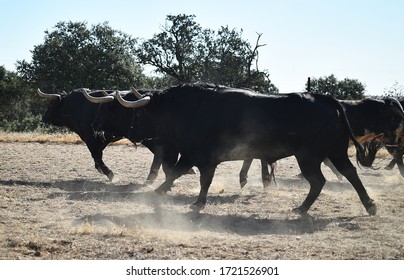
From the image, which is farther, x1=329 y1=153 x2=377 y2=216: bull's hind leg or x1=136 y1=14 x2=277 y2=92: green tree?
x1=136 y1=14 x2=277 y2=92: green tree

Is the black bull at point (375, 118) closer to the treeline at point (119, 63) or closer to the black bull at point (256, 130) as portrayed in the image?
the black bull at point (256, 130)

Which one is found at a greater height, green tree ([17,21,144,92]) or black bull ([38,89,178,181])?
green tree ([17,21,144,92])

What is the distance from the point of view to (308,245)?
618cm

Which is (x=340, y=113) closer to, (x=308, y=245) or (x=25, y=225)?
(x=308, y=245)

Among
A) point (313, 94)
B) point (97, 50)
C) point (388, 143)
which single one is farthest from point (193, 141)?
point (97, 50)

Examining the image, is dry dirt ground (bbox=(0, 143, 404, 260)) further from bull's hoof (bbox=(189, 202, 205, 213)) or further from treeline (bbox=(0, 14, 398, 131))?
treeline (bbox=(0, 14, 398, 131))

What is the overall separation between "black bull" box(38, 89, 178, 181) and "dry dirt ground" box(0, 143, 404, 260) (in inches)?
17.9

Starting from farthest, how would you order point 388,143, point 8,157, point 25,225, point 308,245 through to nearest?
point 8,157 → point 388,143 → point 25,225 → point 308,245

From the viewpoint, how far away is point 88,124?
Result: 12383 millimetres

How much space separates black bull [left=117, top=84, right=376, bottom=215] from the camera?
25.7 ft

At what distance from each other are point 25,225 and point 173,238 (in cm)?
212

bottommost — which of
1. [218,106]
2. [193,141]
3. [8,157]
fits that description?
[8,157]

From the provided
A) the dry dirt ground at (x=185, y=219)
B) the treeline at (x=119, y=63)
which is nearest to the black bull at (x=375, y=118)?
the dry dirt ground at (x=185, y=219)

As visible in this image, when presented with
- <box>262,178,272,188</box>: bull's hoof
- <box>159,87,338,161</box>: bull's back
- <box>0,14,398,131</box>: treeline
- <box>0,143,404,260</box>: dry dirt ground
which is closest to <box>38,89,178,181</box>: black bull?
<box>0,143,404,260</box>: dry dirt ground
